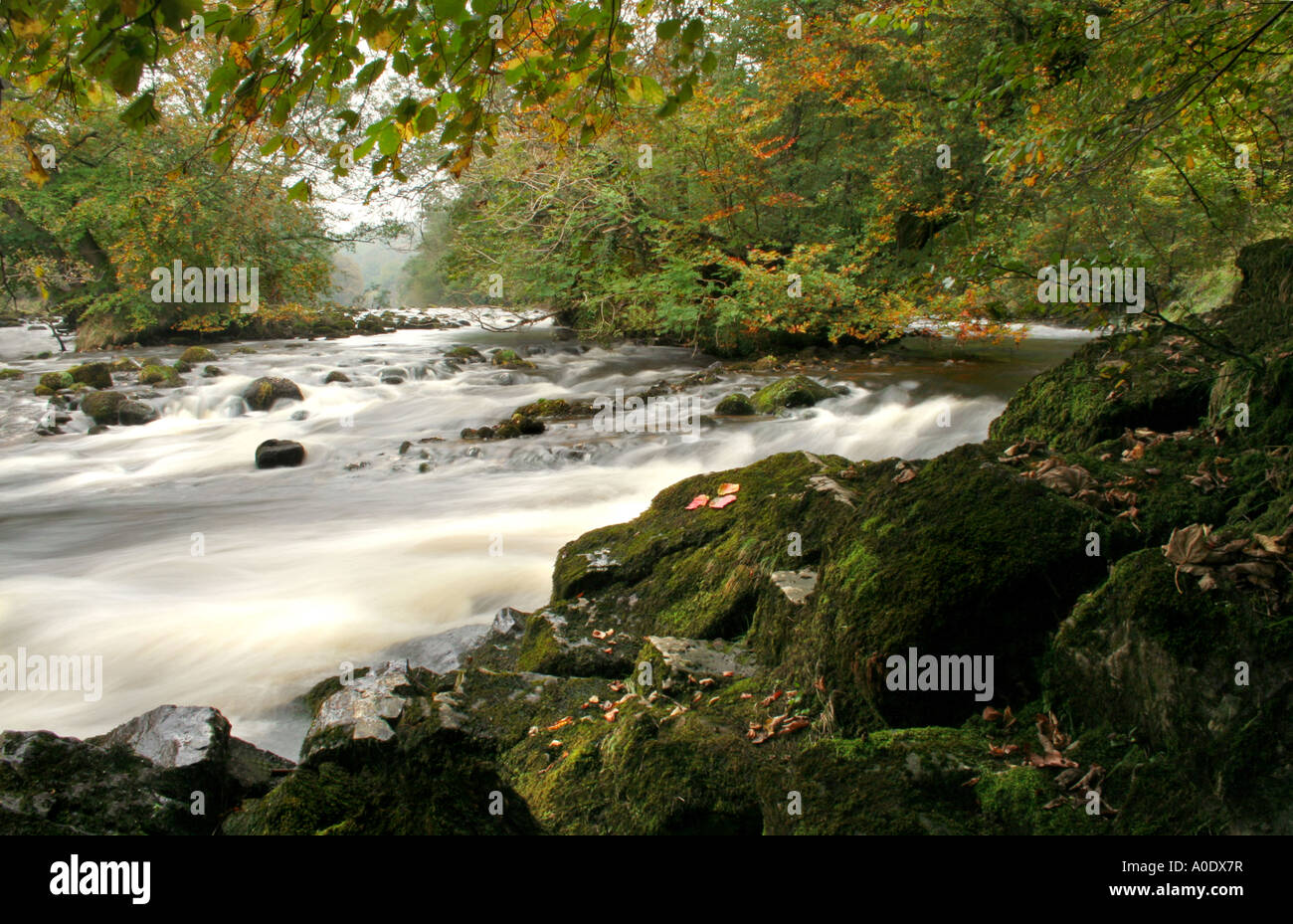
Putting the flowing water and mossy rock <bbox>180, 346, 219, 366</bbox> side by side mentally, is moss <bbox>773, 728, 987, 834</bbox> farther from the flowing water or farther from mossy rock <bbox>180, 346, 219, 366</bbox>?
mossy rock <bbox>180, 346, 219, 366</bbox>

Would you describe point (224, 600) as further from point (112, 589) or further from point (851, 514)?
point (851, 514)

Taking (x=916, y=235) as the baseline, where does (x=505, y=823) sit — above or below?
below

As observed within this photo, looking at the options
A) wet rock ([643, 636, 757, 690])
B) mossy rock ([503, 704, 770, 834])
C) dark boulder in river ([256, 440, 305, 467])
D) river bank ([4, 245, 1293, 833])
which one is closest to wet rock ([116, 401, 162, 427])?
dark boulder in river ([256, 440, 305, 467])

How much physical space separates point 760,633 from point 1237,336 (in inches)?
163

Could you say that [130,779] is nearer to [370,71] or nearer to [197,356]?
[370,71]

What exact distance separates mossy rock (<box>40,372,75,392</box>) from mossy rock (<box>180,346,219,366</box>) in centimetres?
296

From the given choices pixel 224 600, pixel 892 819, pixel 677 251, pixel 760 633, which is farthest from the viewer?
pixel 677 251

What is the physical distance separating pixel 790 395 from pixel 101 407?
12509 millimetres

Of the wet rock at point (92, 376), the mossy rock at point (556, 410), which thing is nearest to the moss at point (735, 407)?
the mossy rock at point (556, 410)

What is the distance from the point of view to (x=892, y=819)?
7.73ft

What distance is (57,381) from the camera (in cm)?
1481

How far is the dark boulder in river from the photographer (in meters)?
11.1
